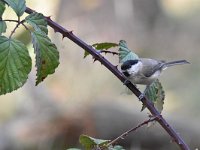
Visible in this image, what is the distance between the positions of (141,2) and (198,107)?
6134mm

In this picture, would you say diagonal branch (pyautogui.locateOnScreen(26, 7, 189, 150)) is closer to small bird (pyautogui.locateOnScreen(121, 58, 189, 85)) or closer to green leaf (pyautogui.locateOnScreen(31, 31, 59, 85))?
green leaf (pyautogui.locateOnScreen(31, 31, 59, 85))

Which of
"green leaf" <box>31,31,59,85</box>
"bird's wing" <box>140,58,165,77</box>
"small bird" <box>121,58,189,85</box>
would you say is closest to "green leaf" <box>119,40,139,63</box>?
"green leaf" <box>31,31,59,85</box>

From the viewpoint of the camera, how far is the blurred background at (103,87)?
657 centimetres

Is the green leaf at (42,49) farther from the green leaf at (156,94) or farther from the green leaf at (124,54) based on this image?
the green leaf at (156,94)

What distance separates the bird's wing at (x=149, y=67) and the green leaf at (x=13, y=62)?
102 centimetres

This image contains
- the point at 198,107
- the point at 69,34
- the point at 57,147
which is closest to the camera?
the point at 69,34

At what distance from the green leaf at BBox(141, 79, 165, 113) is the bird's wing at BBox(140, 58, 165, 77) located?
1.94 ft

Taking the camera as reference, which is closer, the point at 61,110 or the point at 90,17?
the point at 61,110

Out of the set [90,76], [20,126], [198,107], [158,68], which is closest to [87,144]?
[158,68]

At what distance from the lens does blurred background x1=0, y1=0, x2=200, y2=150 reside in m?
6.57

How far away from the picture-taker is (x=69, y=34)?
1.22m

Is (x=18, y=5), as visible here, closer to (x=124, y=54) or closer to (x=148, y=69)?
(x=124, y=54)

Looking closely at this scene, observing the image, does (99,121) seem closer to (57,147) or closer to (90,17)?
(57,147)

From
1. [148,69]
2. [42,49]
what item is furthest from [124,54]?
[148,69]
